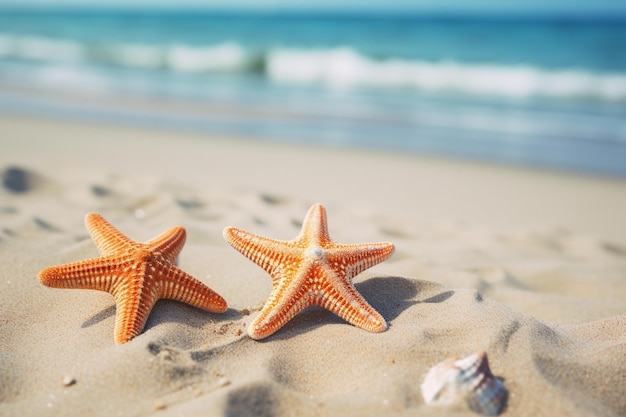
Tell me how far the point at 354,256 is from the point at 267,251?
0.52 metres

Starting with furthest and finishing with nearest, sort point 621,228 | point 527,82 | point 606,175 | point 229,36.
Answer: point 229,36
point 527,82
point 606,175
point 621,228

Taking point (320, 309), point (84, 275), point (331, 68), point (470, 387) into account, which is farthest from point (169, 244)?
point (331, 68)

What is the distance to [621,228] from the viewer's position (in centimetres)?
682

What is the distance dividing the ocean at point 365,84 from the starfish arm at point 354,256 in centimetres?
618

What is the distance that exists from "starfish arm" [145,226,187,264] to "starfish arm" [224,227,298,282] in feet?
1.35

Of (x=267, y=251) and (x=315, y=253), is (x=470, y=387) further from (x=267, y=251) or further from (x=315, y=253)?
(x=267, y=251)

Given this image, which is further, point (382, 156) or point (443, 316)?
point (382, 156)

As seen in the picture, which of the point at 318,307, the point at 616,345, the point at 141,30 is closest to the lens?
the point at 616,345

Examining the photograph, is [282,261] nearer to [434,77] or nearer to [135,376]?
[135,376]

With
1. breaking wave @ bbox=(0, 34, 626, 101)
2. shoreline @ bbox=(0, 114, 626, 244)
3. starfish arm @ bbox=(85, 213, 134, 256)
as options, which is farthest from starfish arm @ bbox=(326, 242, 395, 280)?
breaking wave @ bbox=(0, 34, 626, 101)

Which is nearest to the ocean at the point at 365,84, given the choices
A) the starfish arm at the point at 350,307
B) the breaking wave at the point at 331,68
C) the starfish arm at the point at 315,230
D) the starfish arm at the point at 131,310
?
the breaking wave at the point at 331,68

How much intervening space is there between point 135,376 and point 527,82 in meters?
15.9

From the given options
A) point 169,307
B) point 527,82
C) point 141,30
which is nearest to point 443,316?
point 169,307

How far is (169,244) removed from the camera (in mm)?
3553
